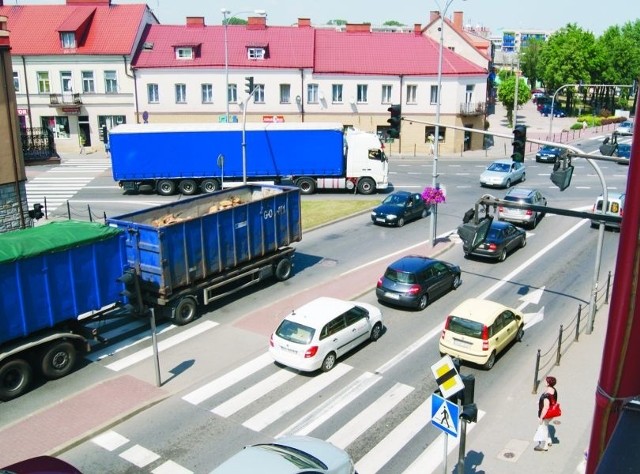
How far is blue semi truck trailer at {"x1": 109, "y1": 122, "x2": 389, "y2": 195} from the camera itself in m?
37.3

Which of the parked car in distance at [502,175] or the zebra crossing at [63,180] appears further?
the parked car in distance at [502,175]

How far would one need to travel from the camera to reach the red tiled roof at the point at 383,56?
178 ft

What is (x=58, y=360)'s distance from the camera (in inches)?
656

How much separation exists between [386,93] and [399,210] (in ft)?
83.8

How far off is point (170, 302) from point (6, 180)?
8.54m

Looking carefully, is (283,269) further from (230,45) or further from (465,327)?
(230,45)

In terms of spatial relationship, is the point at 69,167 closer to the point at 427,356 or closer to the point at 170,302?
the point at 170,302

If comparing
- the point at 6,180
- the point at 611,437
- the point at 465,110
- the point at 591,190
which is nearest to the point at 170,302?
the point at 6,180

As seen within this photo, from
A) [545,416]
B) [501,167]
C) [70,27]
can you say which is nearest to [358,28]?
[501,167]

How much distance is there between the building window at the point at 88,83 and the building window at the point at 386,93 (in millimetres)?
23303

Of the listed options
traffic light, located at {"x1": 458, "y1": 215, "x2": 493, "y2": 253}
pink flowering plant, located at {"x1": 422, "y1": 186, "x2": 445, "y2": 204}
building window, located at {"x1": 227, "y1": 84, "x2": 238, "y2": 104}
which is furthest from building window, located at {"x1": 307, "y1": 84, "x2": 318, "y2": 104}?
traffic light, located at {"x1": 458, "y1": 215, "x2": 493, "y2": 253}

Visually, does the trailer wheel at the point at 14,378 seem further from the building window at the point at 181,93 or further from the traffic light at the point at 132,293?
the building window at the point at 181,93

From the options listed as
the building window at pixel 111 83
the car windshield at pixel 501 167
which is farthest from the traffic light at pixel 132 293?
the building window at pixel 111 83

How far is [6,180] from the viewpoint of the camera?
23438mm
